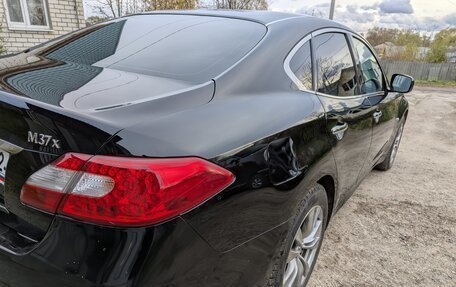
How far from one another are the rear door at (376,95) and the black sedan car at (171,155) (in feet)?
2.68

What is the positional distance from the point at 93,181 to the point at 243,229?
61 centimetres

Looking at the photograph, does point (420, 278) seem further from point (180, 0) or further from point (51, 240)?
point (180, 0)

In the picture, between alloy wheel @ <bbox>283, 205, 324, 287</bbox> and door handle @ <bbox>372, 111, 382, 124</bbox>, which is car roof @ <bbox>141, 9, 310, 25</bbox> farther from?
alloy wheel @ <bbox>283, 205, 324, 287</bbox>

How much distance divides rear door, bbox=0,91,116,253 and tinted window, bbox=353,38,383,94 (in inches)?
93.1

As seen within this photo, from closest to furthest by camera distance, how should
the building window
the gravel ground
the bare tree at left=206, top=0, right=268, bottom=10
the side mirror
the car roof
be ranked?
the car roof < the gravel ground < the side mirror < the building window < the bare tree at left=206, top=0, right=268, bottom=10

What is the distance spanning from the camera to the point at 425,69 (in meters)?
29.5

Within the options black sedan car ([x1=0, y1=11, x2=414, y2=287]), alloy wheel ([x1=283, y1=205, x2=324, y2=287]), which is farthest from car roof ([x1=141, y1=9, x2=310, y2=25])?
alloy wheel ([x1=283, y1=205, x2=324, y2=287])

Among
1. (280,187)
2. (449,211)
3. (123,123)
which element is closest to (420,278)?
(449,211)

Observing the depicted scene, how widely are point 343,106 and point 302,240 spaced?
2.96 feet

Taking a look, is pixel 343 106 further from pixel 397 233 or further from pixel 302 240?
pixel 397 233

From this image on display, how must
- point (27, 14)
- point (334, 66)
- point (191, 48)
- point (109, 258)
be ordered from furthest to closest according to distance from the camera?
point (27, 14) < point (334, 66) < point (191, 48) < point (109, 258)

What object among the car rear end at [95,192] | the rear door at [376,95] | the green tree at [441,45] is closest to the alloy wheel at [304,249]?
the car rear end at [95,192]

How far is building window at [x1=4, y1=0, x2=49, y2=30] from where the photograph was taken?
23.4ft

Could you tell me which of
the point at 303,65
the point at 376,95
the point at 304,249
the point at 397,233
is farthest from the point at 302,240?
the point at 376,95
